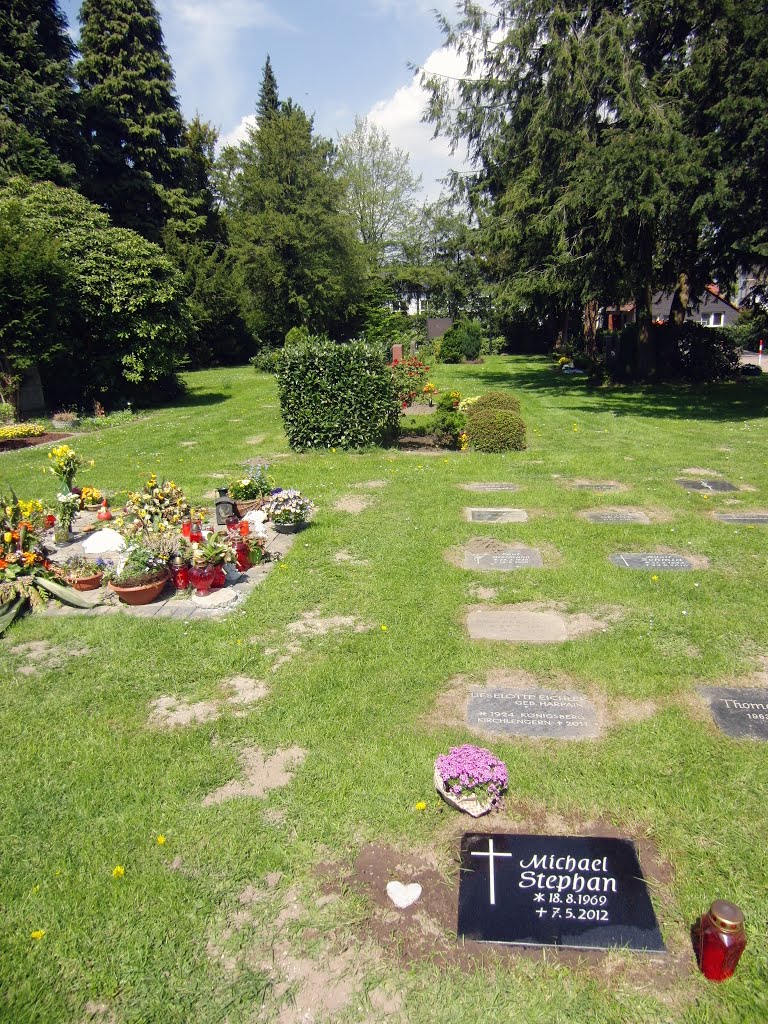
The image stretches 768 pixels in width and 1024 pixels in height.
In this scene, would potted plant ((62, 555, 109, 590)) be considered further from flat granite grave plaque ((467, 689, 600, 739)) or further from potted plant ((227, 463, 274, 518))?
flat granite grave plaque ((467, 689, 600, 739))

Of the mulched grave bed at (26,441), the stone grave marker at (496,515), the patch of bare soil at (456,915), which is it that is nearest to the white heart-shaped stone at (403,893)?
the patch of bare soil at (456,915)

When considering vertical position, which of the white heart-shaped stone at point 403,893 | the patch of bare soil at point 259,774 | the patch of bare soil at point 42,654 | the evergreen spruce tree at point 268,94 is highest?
the evergreen spruce tree at point 268,94

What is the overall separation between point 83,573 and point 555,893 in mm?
5403

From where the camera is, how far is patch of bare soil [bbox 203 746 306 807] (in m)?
3.80

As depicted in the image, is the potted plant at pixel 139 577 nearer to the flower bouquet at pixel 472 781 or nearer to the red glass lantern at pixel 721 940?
the flower bouquet at pixel 472 781

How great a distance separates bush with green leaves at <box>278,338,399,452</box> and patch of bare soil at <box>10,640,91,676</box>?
777 centimetres

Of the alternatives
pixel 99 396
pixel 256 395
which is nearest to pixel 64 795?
pixel 99 396

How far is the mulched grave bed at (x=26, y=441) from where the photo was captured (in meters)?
14.6

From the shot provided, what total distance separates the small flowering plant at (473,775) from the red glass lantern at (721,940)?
3.70 feet

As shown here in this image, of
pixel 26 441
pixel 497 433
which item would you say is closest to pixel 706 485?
pixel 497 433

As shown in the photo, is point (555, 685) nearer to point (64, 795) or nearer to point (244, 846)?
point (244, 846)

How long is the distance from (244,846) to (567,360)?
28710 millimetres

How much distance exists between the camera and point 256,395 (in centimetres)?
2169

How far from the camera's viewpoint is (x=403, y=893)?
3109 mm
